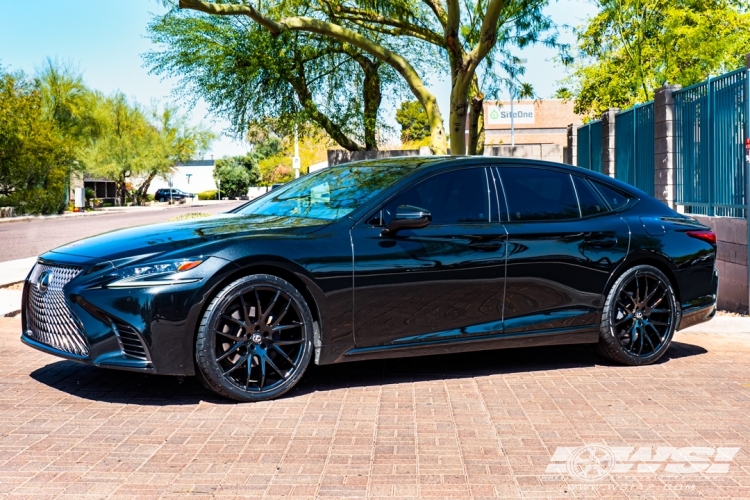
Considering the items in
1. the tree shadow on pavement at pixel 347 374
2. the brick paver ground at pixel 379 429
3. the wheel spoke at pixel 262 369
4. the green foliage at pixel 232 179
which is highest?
the green foliage at pixel 232 179

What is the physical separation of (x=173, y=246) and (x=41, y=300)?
3.66 ft

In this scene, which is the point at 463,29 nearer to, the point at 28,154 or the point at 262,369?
the point at 262,369

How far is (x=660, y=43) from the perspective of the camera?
35969 millimetres

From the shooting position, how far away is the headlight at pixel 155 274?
572cm

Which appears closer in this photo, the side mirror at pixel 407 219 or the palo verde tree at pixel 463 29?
the side mirror at pixel 407 219

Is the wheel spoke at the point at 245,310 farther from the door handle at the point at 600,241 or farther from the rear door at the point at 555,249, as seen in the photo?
the door handle at the point at 600,241

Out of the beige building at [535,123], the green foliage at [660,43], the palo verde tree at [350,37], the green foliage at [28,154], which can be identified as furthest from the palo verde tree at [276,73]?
the beige building at [535,123]

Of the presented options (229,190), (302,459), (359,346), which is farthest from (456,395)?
(229,190)

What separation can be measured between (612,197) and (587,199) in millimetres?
285

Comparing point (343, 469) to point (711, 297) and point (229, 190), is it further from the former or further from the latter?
point (229, 190)

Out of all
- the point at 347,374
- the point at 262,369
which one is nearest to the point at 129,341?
the point at 262,369

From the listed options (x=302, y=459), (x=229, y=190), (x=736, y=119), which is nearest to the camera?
(x=302, y=459)

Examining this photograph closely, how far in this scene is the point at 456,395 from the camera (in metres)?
6.34

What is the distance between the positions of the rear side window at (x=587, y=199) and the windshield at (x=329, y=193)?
1.47 m
